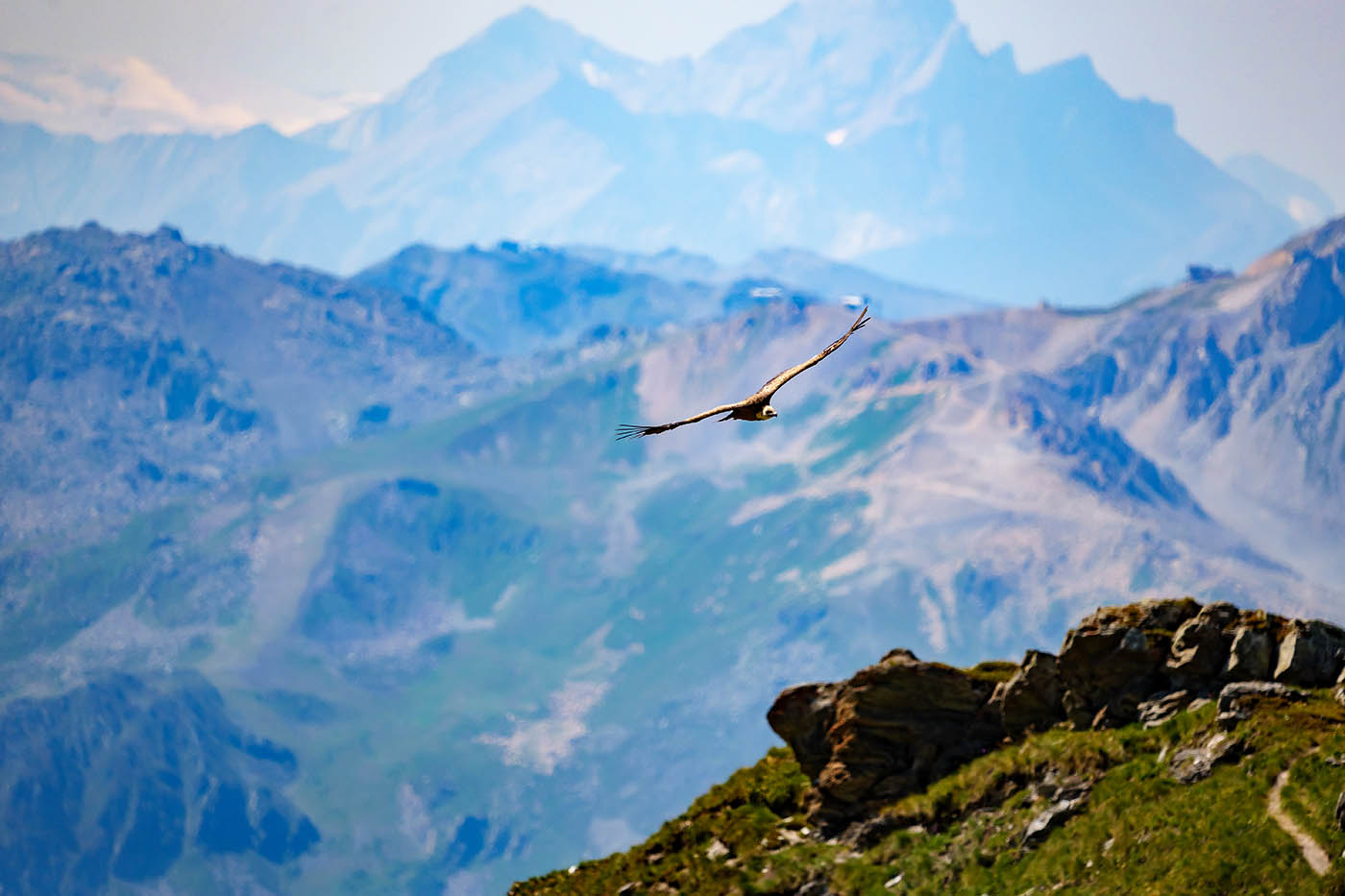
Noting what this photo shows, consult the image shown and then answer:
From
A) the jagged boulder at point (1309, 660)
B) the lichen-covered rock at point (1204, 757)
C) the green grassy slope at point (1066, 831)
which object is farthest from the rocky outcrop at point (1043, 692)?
the green grassy slope at point (1066, 831)

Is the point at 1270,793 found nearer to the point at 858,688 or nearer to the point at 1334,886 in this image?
the point at 1334,886

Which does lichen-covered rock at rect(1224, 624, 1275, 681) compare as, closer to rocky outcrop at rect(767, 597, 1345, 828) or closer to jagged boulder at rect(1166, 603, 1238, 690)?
rocky outcrop at rect(767, 597, 1345, 828)

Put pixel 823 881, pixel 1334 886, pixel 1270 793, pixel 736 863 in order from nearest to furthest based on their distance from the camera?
pixel 1334 886 < pixel 1270 793 < pixel 823 881 < pixel 736 863

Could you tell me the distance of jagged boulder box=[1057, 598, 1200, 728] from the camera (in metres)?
48.5

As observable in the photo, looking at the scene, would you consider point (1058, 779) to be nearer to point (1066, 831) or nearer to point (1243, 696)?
point (1066, 831)

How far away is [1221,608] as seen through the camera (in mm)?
48562

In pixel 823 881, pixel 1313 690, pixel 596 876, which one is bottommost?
pixel 596 876

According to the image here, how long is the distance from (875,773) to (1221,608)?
13798mm

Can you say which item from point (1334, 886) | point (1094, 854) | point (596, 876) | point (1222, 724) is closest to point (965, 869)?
point (1094, 854)

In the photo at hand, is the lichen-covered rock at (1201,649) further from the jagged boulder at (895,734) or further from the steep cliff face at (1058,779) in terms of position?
the jagged boulder at (895,734)

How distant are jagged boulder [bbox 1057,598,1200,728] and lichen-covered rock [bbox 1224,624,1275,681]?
8.05 feet

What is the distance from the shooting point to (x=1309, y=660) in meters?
45.8

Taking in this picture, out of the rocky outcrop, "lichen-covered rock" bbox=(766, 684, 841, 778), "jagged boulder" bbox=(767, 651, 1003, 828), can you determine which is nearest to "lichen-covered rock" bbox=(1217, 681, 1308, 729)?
the rocky outcrop

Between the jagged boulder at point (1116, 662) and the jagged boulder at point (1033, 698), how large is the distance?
27.8 inches
